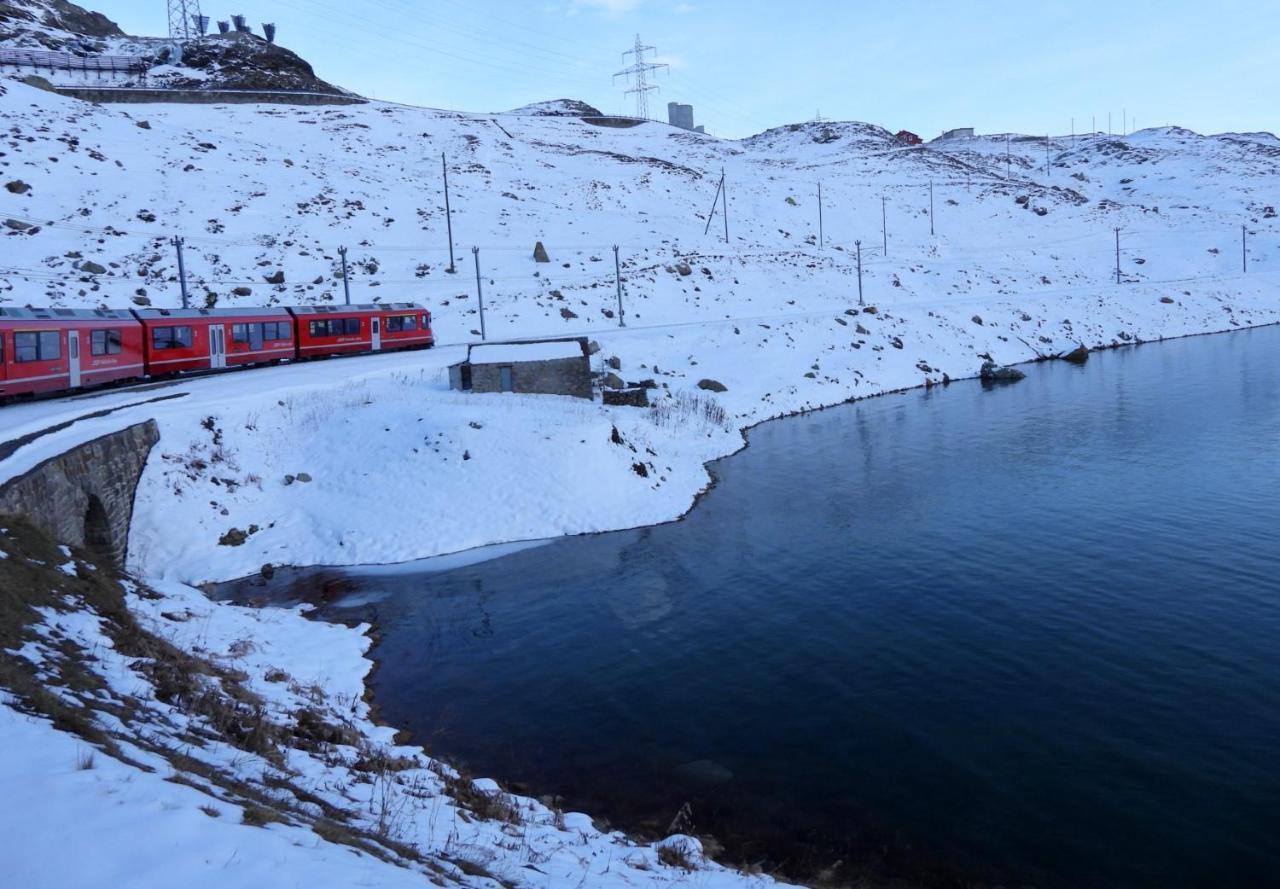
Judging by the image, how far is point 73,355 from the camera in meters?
29.1

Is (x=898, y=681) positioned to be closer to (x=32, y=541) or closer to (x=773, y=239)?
(x=32, y=541)

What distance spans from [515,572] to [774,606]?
7.28 metres

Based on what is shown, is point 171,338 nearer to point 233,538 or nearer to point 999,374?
point 233,538

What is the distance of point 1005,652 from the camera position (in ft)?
53.8

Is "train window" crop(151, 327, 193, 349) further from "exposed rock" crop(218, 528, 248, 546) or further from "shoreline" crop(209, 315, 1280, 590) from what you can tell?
"shoreline" crop(209, 315, 1280, 590)

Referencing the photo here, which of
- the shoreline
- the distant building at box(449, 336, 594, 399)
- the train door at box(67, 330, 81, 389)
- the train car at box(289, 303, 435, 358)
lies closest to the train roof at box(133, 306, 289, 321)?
the train car at box(289, 303, 435, 358)

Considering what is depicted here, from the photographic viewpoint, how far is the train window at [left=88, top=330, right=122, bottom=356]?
30.1m

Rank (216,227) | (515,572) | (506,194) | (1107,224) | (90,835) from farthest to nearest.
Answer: (1107,224)
(506,194)
(216,227)
(515,572)
(90,835)

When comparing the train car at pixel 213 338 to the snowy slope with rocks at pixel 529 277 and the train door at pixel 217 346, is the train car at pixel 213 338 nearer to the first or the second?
the train door at pixel 217 346

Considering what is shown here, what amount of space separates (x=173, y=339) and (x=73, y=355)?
600 centimetres

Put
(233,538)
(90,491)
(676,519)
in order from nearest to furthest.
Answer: (90,491)
(233,538)
(676,519)

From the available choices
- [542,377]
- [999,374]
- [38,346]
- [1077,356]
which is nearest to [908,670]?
[542,377]

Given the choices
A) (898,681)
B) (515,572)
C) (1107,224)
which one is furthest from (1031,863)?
(1107,224)

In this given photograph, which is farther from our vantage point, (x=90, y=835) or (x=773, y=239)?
(x=773, y=239)
